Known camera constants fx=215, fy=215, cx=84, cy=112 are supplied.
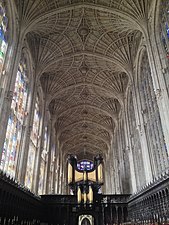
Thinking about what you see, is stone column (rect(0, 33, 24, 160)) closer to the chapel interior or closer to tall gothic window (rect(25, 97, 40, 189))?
the chapel interior

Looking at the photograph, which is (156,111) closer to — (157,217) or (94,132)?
(157,217)

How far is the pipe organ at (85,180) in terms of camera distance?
20208 mm

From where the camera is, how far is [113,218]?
19.4 meters

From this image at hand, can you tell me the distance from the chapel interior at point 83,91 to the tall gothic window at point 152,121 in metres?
0.08

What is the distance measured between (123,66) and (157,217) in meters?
14.3

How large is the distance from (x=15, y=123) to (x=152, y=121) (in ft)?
34.1

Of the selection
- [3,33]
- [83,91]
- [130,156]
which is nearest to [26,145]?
[3,33]

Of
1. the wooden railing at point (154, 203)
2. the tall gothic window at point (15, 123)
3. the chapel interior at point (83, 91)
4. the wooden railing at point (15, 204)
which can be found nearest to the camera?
the wooden railing at point (15, 204)

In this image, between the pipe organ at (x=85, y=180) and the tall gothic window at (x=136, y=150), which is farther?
the pipe organ at (x=85, y=180)

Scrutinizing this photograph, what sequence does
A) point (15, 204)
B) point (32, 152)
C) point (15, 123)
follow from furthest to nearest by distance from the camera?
point (32, 152) → point (15, 123) → point (15, 204)

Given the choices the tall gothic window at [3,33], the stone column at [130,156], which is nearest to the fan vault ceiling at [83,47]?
the tall gothic window at [3,33]

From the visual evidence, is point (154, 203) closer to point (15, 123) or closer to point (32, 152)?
point (15, 123)

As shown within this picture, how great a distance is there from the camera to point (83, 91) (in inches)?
1146

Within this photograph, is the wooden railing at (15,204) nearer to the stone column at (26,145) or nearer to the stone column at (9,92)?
the stone column at (26,145)
